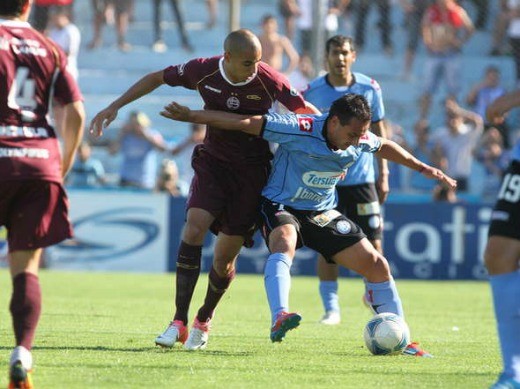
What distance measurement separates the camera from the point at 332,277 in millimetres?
11055

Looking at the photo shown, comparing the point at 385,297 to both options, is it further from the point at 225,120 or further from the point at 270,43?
the point at 270,43

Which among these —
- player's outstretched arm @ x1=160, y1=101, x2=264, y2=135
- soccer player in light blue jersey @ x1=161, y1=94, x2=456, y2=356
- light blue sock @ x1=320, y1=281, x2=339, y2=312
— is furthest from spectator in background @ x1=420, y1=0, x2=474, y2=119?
player's outstretched arm @ x1=160, y1=101, x2=264, y2=135

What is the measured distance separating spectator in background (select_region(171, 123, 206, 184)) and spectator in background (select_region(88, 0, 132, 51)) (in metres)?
3.54

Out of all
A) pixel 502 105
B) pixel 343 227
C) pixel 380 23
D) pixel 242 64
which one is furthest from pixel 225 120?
pixel 380 23

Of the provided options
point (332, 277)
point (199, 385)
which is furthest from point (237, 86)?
point (332, 277)

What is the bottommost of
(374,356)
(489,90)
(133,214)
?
(133,214)

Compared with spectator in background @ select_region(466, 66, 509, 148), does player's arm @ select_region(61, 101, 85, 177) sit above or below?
above

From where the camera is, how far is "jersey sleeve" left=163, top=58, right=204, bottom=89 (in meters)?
8.30

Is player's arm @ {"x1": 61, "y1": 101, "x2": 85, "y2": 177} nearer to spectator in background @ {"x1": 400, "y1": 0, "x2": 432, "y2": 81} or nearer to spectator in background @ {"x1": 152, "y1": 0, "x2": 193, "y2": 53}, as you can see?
spectator in background @ {"x1": 400, "y1": 0, "x2": 432, "y2": 81}

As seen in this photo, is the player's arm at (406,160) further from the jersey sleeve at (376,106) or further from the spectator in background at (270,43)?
the spectator in background at (270,43)

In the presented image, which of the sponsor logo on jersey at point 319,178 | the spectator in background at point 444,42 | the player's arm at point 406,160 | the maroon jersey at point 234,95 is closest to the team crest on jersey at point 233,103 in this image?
the maroon jersey at point 234,95

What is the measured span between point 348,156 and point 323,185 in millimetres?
276

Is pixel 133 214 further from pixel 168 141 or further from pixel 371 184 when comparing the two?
pixel 371 184

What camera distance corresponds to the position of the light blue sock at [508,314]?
594 centimetres
